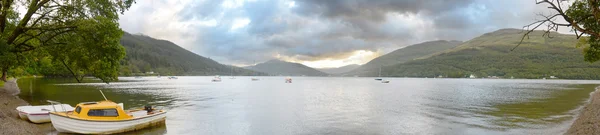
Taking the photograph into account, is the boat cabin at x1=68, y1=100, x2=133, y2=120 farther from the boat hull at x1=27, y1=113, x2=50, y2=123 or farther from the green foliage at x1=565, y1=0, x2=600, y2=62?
the green foliage at x1=565, y1=0, x2=600, y2=62

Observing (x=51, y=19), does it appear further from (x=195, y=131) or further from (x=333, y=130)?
(x=333, y=130)

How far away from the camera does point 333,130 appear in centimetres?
2984

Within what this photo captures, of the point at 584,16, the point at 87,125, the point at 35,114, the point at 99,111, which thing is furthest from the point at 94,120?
the point at 584,16

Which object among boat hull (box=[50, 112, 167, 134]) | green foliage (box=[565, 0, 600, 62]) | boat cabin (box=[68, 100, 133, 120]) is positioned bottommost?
boat hull (box=[50, 112, 167, 134])

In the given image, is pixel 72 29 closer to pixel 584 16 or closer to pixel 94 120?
pixel 94 120

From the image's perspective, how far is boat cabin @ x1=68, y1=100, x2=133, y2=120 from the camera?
24.1 metres

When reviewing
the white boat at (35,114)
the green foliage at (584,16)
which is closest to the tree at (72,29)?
the white boat at (35,114)

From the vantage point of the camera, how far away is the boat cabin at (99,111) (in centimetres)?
2406

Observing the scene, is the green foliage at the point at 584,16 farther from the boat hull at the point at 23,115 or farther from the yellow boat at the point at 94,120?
the boat hull at the point at 23,115

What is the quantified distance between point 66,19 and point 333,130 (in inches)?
1013

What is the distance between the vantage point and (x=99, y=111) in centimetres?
2448

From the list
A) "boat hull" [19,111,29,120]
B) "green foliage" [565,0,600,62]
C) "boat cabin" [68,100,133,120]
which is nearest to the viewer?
"green foliage" [565,0,600,62]

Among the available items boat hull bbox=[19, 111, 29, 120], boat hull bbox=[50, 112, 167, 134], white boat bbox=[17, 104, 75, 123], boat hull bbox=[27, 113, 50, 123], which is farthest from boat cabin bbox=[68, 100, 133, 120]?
boat hull bbox=[19, 111, 29, 120]

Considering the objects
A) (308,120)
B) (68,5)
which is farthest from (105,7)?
(308,120)
